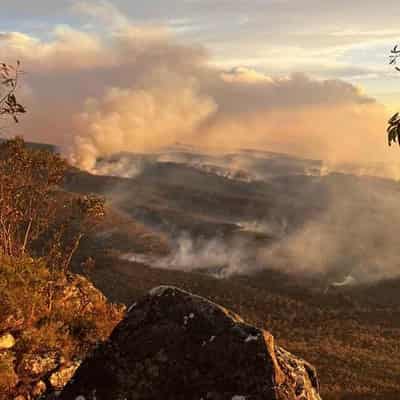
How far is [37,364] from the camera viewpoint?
41.3 ft

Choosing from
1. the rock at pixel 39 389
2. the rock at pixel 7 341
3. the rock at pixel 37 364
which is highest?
the rock at pixel 7 341

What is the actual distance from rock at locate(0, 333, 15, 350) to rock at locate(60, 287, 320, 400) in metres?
4.03

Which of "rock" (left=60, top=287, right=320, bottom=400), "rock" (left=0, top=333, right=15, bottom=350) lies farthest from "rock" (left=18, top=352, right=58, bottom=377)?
"rock" (left=60, top=287, right=320, bottom=400)

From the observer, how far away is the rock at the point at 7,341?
12555mm

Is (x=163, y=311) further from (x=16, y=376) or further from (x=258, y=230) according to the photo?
(x=258, y=230)

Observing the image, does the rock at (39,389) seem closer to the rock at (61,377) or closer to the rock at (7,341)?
the rock at (61,377)

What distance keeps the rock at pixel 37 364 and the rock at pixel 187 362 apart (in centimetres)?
368

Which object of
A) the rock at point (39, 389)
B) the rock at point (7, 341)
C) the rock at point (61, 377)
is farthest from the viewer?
the rock at point (7, 341)

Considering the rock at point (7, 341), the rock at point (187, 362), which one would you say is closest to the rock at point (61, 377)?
the rock at point (7, 341)

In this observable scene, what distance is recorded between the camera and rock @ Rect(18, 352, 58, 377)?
40.7ft

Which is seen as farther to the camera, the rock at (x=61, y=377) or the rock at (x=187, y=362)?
the rock at (x=61, y=377)

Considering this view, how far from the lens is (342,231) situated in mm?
188625

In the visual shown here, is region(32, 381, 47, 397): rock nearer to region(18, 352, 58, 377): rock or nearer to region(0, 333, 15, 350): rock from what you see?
region(18, 352, 58, 377): rock

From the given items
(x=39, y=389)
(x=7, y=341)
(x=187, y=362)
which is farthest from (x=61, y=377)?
(x=187, y=362)
